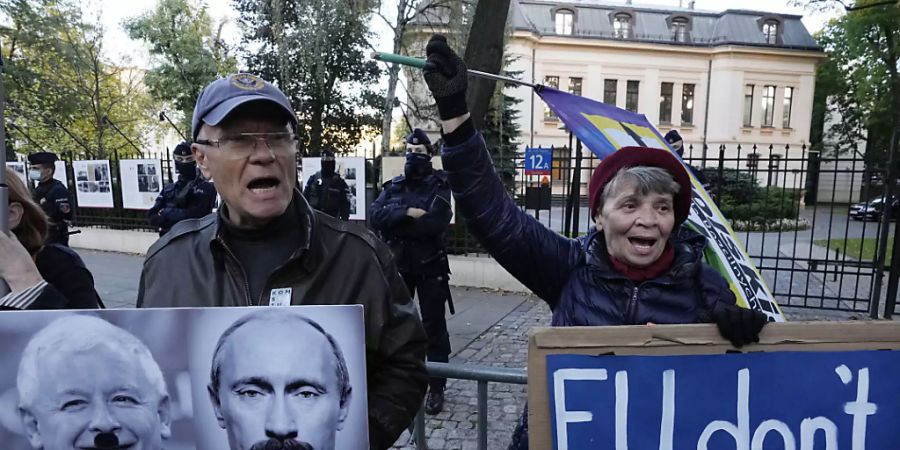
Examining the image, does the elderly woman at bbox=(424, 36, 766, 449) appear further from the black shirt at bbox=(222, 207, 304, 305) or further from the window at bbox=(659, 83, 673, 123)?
the window at bbox=(659, 83, 673, 123)

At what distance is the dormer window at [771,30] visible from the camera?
37875 mm

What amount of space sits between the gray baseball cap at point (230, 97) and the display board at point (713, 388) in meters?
0.89

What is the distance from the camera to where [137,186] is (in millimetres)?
11125

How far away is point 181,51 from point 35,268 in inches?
980

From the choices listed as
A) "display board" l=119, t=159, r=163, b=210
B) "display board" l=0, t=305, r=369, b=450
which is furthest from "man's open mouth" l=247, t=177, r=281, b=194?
"display board" l=119, t=159, r=163, b=210

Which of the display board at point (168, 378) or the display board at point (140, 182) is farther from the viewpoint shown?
the display board at point (140, 182)

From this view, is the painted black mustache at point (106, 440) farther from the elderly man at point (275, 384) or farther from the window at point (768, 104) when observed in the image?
the window at point (768, 104)

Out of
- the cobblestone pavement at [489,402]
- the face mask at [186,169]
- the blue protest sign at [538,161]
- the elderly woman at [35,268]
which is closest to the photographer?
the elderly woman at [35,268]

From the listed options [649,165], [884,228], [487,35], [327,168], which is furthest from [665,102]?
[649,165]

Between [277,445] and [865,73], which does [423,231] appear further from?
[865,73]

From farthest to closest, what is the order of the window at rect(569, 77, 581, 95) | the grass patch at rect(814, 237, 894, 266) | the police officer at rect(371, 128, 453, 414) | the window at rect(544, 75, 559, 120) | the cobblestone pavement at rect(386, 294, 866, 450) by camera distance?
the window at rect(569, 77, 581, 95) → the window at rect(544, 75, 559, 120) → the grass patch at rect(814, 237, 894, 266) → the police officer at rect(371, 128, 453, 414) → the cobblestone pavement at rect(386, 294, 866, 450)

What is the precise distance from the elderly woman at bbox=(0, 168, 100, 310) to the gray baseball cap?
58 centimetres

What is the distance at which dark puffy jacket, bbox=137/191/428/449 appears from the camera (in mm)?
1345

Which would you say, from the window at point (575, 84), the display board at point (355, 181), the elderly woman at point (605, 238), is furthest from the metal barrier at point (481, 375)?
the window at point (575, 84)
